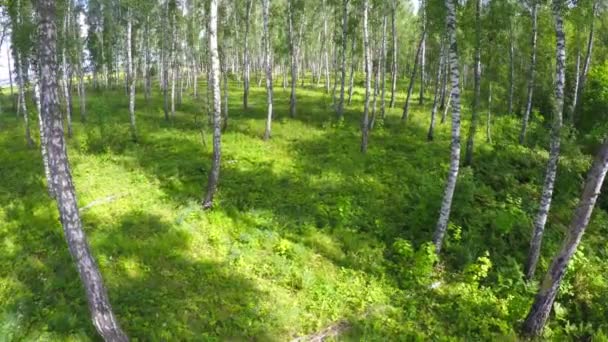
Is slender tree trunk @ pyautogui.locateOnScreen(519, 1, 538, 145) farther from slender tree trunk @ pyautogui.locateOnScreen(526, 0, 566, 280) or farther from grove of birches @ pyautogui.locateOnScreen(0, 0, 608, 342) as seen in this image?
slender tree trunk @ pyautogui.locateOnScreen(526, 0, 566, 280)

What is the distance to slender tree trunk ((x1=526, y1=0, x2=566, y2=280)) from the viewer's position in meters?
10.7

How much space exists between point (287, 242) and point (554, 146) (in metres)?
8.57

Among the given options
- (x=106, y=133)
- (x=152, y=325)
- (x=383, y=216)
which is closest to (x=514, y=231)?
(x=383, y=216)

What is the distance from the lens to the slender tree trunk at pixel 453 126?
1105 centimetres

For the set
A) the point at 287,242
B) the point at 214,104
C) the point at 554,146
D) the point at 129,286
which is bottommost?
the point at 129,286

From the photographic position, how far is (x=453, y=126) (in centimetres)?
1162

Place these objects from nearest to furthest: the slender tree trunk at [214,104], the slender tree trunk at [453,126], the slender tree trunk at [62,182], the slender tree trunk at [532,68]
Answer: the slender tree trunk at [62,182], the slender tree trunk at [453,126], the slender tree trunk at [214,104], the slender tree trunk at [532,68]

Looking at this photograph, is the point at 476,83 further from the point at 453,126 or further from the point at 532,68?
the point at 453,126

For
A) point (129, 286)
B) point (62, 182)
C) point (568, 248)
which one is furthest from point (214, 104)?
point (568, 248)

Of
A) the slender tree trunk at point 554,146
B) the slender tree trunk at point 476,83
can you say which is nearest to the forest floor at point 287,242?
the slender tree trunk at point 476,83

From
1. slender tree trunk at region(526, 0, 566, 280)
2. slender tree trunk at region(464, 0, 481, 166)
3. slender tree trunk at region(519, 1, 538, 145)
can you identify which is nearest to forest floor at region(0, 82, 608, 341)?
slender tree trunk at region(464, 0, 481, 166)

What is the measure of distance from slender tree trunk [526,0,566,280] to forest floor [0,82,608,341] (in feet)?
3.20

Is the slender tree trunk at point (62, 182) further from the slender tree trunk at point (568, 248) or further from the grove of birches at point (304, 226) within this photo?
the slender tree trunk at point (568, 248)

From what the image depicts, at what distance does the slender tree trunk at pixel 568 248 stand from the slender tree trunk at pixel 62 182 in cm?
962
